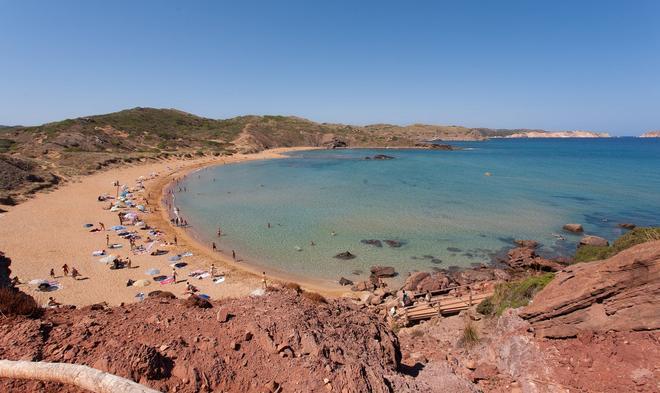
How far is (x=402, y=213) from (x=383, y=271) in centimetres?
1782

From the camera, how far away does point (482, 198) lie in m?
50.3

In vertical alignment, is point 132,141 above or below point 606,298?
above

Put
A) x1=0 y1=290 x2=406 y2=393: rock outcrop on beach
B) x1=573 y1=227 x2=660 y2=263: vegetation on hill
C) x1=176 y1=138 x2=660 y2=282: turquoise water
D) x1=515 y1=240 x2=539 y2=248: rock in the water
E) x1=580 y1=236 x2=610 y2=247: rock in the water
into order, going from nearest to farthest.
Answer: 1. x1=0 y1=290 x2=406 y2=393: rock outcrop on beach
2. x1=573 y1=227 x2=660 y2=263: vegetation on hill
3. x1=176 y1=138 x2=660 y2=282: turquoise water
4. x1=580 y1=236 x2=610 y2=247: rock in the water
5. x1=515 y1=240 x2=539 y2=248: rock in the water

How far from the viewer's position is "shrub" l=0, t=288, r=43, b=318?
7293 millimetres

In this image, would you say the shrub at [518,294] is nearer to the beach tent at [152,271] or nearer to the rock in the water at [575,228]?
the beach tent at [152,271]

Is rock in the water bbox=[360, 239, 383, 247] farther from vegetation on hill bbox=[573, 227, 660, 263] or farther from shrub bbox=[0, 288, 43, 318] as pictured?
shrub bbox=[0, 288, 43, 318]

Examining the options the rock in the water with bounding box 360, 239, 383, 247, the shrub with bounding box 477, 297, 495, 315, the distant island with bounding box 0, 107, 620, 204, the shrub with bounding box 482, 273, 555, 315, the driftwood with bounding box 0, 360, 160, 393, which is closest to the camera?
the driftwood with bounding box 0, 360, 160, 393

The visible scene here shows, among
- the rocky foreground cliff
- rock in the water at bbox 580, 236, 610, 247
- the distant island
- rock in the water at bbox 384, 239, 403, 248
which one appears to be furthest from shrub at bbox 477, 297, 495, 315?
the distant island

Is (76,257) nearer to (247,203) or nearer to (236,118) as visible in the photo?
(247,203)

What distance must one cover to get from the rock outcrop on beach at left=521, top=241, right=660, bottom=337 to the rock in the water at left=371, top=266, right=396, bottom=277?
13.0 m

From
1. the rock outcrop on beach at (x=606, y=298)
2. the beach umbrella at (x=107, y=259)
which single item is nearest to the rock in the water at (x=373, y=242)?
the rock outcrop on beach at (x=606, y=298)

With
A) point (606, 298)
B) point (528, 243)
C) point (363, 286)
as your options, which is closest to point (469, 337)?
point (606, 298)

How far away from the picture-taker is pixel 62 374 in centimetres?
550

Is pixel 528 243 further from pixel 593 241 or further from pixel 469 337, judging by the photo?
pixel 469 337
